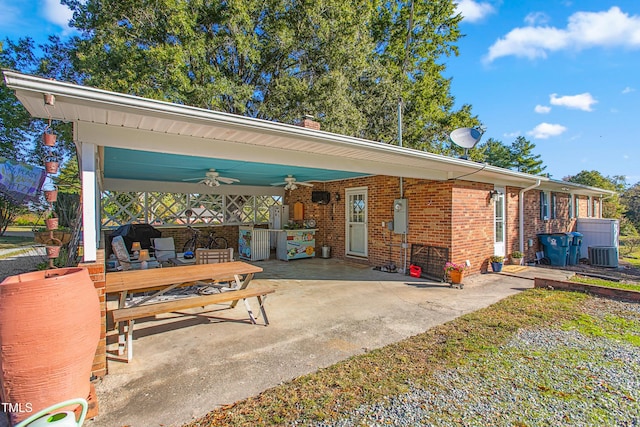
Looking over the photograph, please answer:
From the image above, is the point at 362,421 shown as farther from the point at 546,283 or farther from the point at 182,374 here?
the point at 546,283

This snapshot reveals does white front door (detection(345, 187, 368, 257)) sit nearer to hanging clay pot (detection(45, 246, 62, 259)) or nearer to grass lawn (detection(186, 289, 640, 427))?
grass lawn (detection(186, 289, 640, 427))

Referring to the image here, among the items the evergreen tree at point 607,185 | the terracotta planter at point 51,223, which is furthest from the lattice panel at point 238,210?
the evergreen tree at point 607,185

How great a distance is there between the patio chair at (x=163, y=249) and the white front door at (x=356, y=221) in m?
5.11

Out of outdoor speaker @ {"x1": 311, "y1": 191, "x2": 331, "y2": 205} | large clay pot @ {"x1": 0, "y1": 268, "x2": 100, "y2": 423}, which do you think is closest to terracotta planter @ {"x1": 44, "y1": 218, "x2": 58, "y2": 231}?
large clay pot @ {"x1": 0, "y1": 268, "x2": 100, "y2": 423}

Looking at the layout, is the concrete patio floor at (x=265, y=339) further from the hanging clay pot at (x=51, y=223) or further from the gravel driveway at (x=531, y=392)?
the hanging clay pot at (x=51, y=223)

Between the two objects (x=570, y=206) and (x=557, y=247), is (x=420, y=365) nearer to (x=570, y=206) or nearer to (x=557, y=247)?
(x=557, y=247)

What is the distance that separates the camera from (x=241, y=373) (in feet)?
9.86

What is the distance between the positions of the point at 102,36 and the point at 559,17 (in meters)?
13.6

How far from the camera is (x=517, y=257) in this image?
8461mm

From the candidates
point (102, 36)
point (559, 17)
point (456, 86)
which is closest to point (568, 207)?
point (559, 17)

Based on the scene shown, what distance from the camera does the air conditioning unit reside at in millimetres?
9242

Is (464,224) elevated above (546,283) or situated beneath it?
elevated above

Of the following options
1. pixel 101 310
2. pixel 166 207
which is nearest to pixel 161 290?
pixel 101 310

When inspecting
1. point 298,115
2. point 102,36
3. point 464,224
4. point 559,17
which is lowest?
point 464,224
